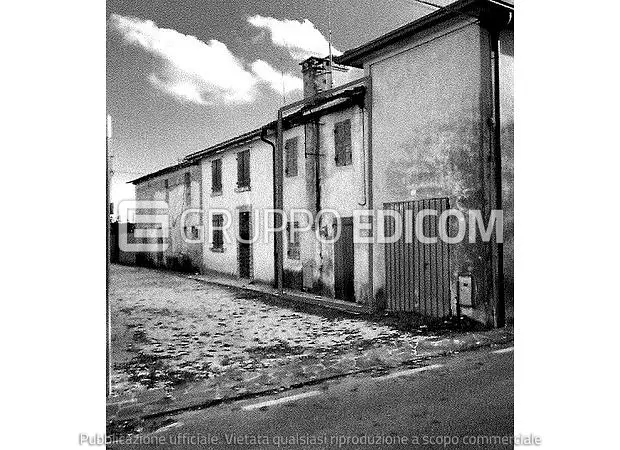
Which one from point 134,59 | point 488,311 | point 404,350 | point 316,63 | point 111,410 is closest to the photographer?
point 111,410

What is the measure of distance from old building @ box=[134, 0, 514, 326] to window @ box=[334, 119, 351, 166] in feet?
0.04

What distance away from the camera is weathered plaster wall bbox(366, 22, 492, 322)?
4.41m

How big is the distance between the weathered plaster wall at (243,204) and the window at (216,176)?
3cm

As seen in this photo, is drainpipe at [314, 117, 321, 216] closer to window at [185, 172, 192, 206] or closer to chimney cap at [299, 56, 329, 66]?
chimney cap at [299, 56, 329, 66]

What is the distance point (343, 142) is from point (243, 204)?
119 cm

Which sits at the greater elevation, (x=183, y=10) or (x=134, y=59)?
(x=183, y=10)

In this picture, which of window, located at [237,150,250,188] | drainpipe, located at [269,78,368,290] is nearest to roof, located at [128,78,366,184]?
drainpipe, located at [269,78,368,290]

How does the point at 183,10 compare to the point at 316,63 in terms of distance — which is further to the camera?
the point at 316,63
